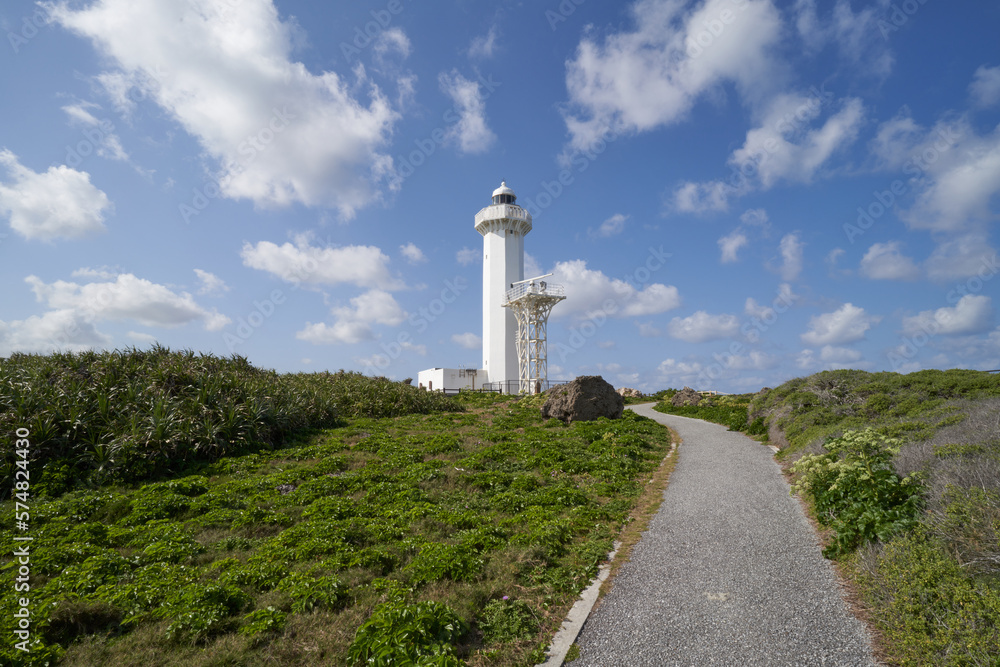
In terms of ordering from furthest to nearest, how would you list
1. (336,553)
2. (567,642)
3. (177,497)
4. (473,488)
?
(473,488) → (177,497) → (336,553) → (567,642)

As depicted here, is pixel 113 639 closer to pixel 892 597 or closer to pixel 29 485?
pixel 29 485

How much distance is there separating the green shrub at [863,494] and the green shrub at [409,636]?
563 centimetres

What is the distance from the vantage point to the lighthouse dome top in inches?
1721

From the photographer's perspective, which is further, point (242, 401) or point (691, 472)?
point (242, 401)

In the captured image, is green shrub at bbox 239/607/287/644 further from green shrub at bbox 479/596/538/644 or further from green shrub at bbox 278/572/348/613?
green shrub at bbox 479/596/538/644

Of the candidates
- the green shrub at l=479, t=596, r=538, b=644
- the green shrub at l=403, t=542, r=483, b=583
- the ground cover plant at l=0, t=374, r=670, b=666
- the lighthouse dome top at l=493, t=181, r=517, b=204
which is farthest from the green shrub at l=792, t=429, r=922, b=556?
the lighthouse dome top at l=493, t=181, r=517, b=204

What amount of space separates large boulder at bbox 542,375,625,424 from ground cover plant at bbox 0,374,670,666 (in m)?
6.87

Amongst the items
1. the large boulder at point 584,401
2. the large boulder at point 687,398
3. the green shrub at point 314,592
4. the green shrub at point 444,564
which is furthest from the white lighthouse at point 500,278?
the green shrub at point 314,592

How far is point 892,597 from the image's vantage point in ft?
16.9

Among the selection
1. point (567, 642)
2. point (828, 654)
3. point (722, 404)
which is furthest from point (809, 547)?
point (722, 404)

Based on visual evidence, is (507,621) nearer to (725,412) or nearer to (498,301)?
(725,412)

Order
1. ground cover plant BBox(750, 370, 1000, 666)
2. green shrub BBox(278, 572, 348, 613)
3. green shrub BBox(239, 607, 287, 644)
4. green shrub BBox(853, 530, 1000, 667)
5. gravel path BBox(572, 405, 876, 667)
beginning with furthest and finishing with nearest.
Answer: green shrub BBox(278, 572, 348, 613) < green shrub BBox(239, 607, 287, 644) < gravel path BBox(572, 405, 876, 667) < ground cover plant BBox(750, 370, 1000, 666) < green shrub BBox(853, 530, 1000, 667)

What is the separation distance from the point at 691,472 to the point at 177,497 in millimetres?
11818

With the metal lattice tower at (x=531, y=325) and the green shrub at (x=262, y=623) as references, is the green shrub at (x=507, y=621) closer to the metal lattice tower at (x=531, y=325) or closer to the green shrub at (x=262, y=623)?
the green shrub at (x=262, y=623)
